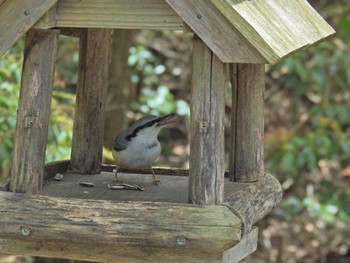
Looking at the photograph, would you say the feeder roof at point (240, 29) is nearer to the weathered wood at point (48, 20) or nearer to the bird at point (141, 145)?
the weathered wood at point (48, 20)

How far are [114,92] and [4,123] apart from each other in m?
2.23

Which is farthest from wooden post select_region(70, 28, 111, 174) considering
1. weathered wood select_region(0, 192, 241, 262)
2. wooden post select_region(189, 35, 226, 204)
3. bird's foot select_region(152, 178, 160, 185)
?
wooden post select_region(189, 35, 226, 204)

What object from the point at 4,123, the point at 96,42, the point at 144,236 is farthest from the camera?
the point at 4,123

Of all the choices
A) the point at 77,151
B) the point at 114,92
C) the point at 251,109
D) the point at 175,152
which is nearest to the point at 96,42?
the point at 77,151

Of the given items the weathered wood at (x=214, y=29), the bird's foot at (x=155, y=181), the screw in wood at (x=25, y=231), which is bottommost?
the screw in wood at (x=25, y=231)

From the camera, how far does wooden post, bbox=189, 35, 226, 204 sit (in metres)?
2.88

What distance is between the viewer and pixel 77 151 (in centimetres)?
401

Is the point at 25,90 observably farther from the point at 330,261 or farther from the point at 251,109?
the point at 330,261

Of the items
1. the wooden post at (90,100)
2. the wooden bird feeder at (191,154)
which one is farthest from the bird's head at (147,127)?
the wooden post at (90,100)

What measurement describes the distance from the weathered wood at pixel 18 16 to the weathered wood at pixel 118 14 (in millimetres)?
49

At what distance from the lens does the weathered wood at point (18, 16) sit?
295 centimetres

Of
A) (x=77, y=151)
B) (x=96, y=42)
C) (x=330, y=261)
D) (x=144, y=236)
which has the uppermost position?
(x=96, y=42)

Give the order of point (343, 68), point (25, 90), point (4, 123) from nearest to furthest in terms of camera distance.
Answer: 1. point (25, 90)
2. point (4, 123)
3. point (343, 68)

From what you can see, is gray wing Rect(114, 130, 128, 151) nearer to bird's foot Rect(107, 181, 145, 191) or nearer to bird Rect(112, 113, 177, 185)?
bird Rect(112, 113, 177, 185)
